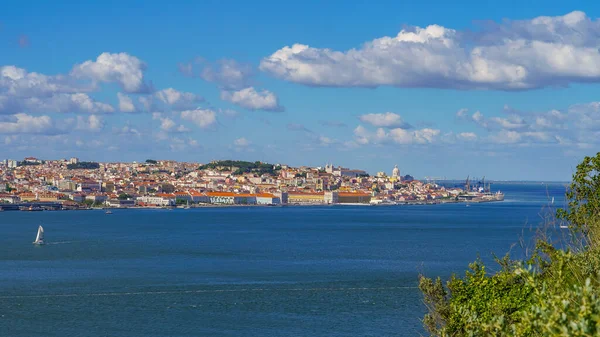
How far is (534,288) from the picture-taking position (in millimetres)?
3814

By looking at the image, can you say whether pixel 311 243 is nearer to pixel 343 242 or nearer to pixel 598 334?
pixel 343 242

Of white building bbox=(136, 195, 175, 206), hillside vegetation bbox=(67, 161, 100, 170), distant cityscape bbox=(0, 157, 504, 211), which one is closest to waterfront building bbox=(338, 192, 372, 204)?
distant cityscape bbox=(0, 157, 504, 211)

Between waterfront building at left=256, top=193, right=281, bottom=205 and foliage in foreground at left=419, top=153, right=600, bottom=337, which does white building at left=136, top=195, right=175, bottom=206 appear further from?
foliage in foreground at left=419, top=153, right=600, bottom=337

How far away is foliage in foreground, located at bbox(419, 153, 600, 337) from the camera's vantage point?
133 inches

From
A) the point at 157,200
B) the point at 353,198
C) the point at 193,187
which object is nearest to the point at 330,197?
the point at 353,198

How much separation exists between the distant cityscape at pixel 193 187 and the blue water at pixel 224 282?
1370 inches

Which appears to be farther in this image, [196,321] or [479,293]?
[196,321]

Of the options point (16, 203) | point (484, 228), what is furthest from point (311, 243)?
point (16, 203)

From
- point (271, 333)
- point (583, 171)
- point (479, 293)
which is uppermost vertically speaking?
point (583, 171)

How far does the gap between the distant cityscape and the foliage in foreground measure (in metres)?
53.5

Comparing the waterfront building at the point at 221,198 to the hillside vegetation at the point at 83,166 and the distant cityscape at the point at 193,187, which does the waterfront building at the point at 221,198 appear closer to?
the distant cityscape at the point at 193,187

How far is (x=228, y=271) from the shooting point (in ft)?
61.7

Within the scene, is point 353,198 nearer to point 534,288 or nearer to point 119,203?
point 119,203

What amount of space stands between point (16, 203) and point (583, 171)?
186 feet
